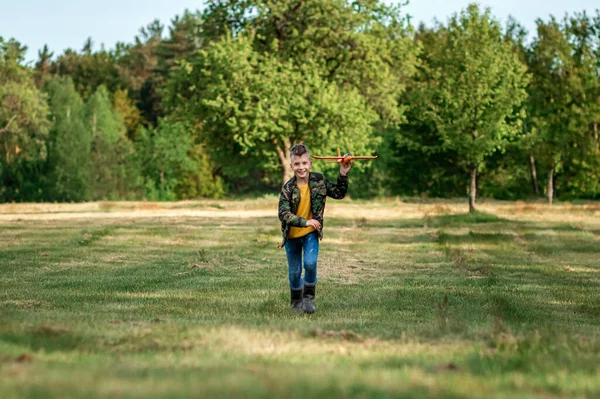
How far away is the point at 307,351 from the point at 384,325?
2217 mm

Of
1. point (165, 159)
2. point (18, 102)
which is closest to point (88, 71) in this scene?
point (165, 159)

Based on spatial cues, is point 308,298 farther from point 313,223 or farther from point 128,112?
point 128,112

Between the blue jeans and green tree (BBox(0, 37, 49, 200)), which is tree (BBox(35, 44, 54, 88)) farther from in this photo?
the blue jeans

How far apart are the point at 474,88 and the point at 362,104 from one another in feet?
27.7

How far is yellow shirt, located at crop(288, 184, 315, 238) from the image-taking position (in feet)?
34.2

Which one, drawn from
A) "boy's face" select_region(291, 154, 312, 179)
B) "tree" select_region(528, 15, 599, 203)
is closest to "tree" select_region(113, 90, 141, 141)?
"tree" select_region(528, 15, 599, 203)

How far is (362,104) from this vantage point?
43406 millimetres

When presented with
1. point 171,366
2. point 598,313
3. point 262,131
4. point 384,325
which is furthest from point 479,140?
point 171,366

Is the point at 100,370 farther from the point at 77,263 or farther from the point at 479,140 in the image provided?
the point at 479,140

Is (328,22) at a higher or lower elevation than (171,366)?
higher

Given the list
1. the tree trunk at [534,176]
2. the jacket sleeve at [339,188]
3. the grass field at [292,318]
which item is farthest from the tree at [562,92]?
the jacket sleeve at [339,188]

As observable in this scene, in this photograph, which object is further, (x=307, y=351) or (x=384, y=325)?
(x=384, y=325)

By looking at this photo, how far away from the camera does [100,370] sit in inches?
210

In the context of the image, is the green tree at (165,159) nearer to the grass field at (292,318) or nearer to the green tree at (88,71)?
the green tree at (88,71)
